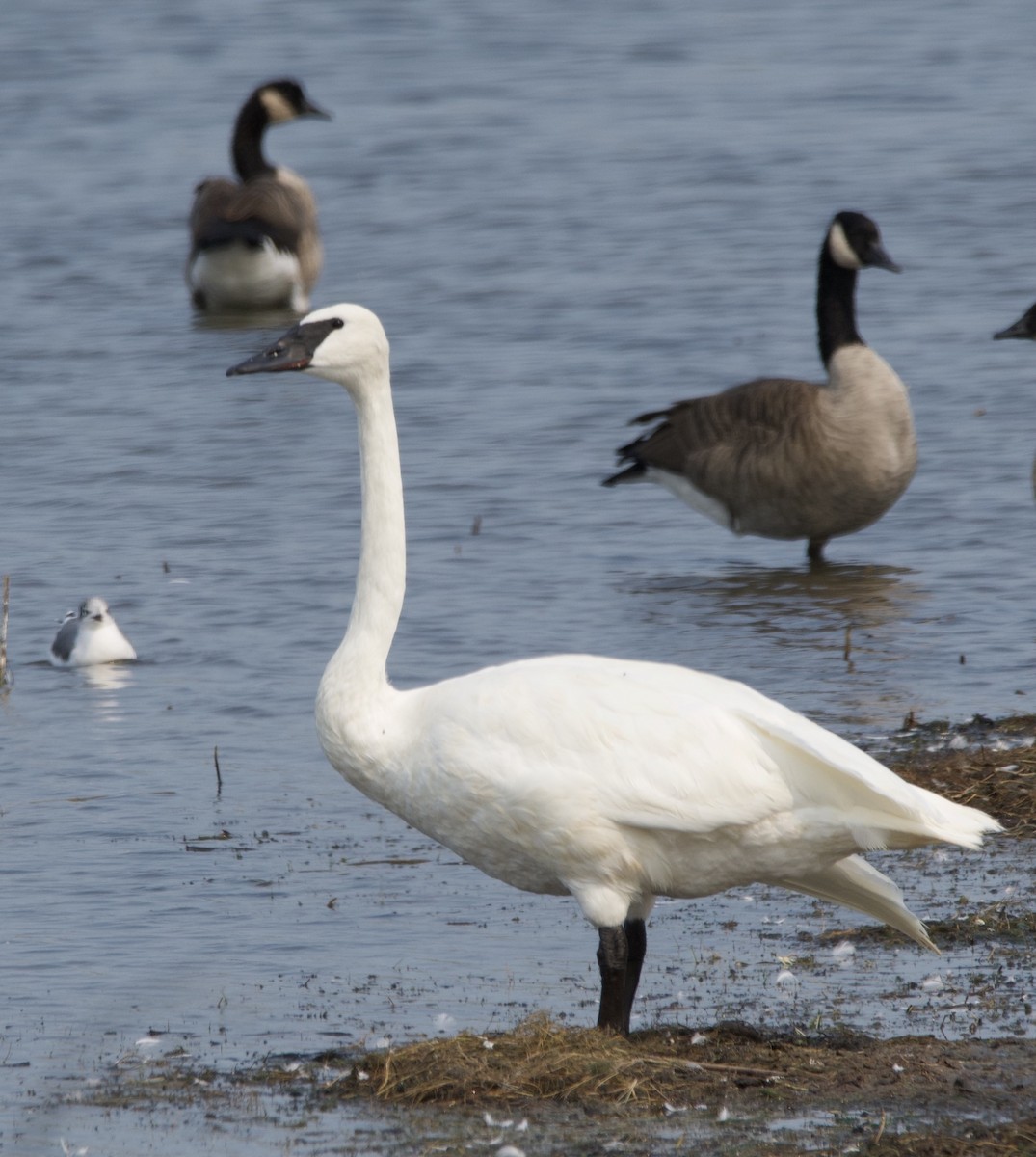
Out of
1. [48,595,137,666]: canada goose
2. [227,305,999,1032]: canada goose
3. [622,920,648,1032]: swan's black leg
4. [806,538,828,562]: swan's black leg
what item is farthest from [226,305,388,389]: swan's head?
[806,538,828,562]: swan's black leg

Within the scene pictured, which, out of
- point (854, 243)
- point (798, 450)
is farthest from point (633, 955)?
point (854, 243)

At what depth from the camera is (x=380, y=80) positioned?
87.9 feet

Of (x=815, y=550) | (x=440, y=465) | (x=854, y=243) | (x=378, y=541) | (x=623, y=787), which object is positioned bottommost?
(x=815, y=550)

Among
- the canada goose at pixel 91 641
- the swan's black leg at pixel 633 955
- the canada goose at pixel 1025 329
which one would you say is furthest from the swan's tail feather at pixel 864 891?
the canada goose at pixel 1025 329

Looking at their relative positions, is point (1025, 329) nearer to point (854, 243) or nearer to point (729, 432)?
point (854, 243)

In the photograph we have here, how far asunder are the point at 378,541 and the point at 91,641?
12.2 feet

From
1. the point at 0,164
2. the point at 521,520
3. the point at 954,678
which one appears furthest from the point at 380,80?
the point at 954,678

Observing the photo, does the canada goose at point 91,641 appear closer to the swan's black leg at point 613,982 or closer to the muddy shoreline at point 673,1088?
the muddy shoreline at point 673,1088

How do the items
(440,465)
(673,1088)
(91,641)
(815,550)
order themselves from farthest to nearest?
(440,465) < (815,550) < (91,641) < (673,1088)

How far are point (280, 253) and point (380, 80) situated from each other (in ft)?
32.0

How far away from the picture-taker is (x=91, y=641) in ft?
30.6

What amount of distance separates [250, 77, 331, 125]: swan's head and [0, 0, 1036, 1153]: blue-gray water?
1.14 metres

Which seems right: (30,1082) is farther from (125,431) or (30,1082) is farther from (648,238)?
(648,238)

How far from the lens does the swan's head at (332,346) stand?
5.81 metres
